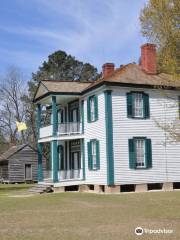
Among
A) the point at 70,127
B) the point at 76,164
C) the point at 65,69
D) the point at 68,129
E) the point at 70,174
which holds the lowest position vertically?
the point at 70,174

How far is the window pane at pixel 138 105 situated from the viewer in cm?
2628

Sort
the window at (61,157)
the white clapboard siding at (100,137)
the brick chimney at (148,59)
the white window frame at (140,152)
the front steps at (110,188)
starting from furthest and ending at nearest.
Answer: the window at (61,157) < the brick chimney at (148,59) < the white window frame at (140,152) < the white clapboard siding at (100,137) < the front steps at (110,188)

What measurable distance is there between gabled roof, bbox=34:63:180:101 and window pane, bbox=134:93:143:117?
680mm

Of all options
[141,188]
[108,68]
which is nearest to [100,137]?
[141,188]

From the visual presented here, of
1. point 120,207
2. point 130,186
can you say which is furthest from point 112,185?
point 120,207

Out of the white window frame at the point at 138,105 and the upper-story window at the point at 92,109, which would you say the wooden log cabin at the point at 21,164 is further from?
the white window frame at the point at 138,105

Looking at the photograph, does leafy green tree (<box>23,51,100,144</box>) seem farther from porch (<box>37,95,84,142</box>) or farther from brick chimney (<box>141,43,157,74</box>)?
brick chimney (<box>141,43,157,74</box>)

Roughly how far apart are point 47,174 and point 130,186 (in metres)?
8.66

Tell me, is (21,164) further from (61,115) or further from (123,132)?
(123,132)

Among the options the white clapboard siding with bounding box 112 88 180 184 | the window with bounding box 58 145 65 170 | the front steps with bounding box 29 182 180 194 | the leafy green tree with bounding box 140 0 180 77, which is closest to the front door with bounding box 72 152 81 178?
the front steps with bounding box 29 182 180 194

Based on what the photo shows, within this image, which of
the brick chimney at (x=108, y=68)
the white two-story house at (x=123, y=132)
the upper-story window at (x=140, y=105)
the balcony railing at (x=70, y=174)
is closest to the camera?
the white two-story house at (x=123, y=132)

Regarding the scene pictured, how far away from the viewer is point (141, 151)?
26.1 meters

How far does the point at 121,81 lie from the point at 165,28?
10.1 m

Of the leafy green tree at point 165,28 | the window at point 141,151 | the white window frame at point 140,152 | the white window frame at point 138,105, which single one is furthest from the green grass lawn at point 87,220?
the white window frame at point 138,105
